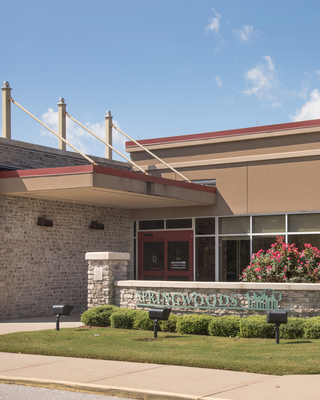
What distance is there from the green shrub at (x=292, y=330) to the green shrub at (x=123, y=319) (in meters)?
4.01

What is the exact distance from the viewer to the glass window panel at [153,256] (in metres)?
22.1

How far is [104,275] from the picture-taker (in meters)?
16.3

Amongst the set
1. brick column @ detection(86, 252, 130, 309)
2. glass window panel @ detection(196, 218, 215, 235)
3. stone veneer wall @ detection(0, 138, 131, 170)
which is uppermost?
stone veneer wall @ detection(0, 138, 131, 170)

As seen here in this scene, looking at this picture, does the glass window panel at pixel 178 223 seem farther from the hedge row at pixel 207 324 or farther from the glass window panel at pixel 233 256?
the hedge row at pixel 207 324

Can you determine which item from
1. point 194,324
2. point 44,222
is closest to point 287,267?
point 194,324

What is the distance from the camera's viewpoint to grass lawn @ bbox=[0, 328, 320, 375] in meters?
9.54

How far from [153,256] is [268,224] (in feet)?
16.4

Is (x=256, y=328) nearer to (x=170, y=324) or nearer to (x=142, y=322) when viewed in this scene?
(x=170, y=324)

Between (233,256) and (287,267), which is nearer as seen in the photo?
(287,267)

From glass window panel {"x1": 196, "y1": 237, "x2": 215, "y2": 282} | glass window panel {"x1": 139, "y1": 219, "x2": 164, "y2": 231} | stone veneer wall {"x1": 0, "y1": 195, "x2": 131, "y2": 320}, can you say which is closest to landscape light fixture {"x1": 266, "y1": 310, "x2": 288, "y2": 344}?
glass window panel {"x1": 196, "y1": 237, "x2": 215, "y2": 282}

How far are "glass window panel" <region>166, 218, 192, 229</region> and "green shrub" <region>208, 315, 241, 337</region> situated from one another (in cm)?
802

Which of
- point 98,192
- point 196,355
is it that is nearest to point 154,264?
point 98,192

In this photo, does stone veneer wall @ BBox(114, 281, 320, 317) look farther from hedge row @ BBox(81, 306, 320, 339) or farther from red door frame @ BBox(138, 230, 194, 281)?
→ red door frame @ BBox(138, 230, 194, 281)

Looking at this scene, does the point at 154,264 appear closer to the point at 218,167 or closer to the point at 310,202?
the point at 218,167
